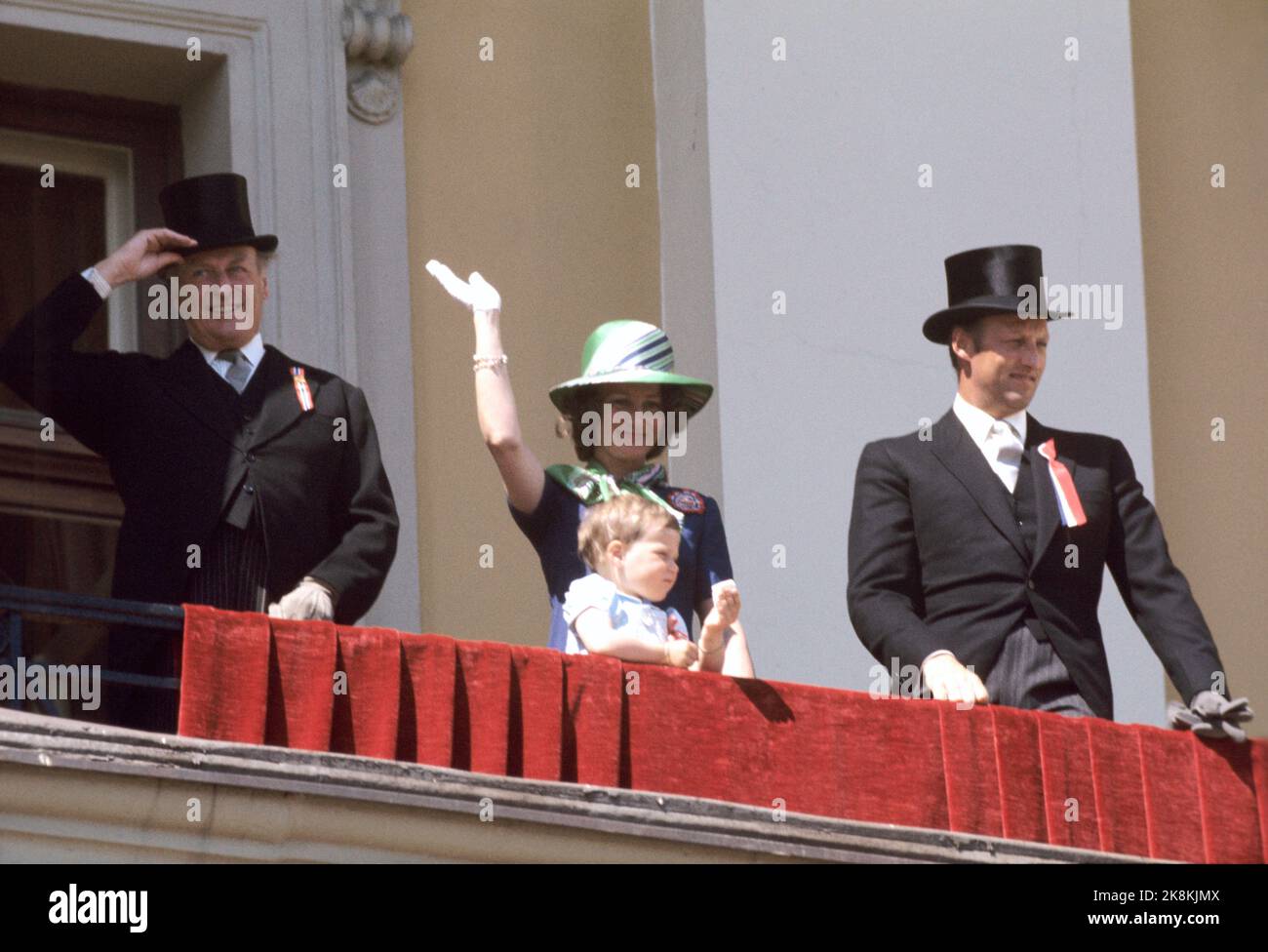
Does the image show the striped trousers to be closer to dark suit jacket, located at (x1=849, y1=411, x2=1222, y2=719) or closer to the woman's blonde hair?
dark suit jacket, located at (x1=849, y1=411, x2=1222, y2=719)

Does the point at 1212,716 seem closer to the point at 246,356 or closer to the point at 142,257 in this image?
the point at 246,356

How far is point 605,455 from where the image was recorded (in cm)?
878

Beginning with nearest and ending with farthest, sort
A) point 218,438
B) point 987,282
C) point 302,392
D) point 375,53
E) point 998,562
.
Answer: point 218,438 → point 302,392 → point 998,562 → point 987,282 → point 375,53

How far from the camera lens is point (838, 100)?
11.0 metres

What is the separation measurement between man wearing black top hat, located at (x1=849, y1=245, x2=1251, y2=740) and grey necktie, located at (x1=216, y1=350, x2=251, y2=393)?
53.9 inches

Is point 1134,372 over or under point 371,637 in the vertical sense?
over

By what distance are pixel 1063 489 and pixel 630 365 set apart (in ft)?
3.36

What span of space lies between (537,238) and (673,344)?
0.46 meters

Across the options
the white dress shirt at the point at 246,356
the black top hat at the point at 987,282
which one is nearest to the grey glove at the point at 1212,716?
the black top hat at the point at 987,282

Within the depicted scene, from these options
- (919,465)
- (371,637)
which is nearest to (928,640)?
(919,465)

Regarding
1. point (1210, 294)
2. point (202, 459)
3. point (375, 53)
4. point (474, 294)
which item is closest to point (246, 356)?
point (202, 459)

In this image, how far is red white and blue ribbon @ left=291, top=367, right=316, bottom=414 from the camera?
29.1 ft
